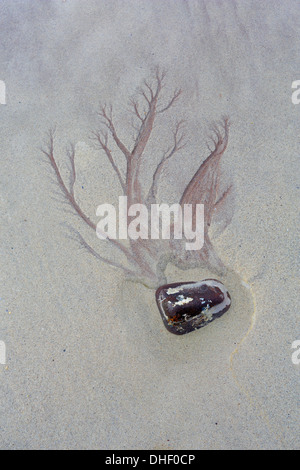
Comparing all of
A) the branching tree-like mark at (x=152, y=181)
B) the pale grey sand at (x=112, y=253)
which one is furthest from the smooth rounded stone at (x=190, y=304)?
the branching tree-like mark at (x=152, y=181)

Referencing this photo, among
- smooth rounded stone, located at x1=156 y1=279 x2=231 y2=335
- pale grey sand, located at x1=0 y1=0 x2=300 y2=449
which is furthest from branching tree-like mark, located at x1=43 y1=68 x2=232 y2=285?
smooth rounded stone, located at x1=156 y1=279 x2=231 y2=335

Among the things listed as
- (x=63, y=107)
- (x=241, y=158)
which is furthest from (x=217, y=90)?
(x=63, y=107)

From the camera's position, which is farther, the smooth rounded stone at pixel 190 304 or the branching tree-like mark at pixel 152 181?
the branching tree-like mark at pixel 152 181

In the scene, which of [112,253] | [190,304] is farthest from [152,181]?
[190,304]

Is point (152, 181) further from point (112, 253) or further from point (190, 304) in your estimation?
point (190, 304)

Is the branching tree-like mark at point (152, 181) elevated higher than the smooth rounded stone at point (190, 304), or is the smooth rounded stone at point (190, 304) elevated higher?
the branching tree-like mark at point (152, 181)

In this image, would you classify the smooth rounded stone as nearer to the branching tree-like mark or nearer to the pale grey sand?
the pale grey sand

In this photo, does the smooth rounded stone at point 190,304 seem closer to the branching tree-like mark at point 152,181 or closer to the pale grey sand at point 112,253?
the pale grey sand at point 112,253
